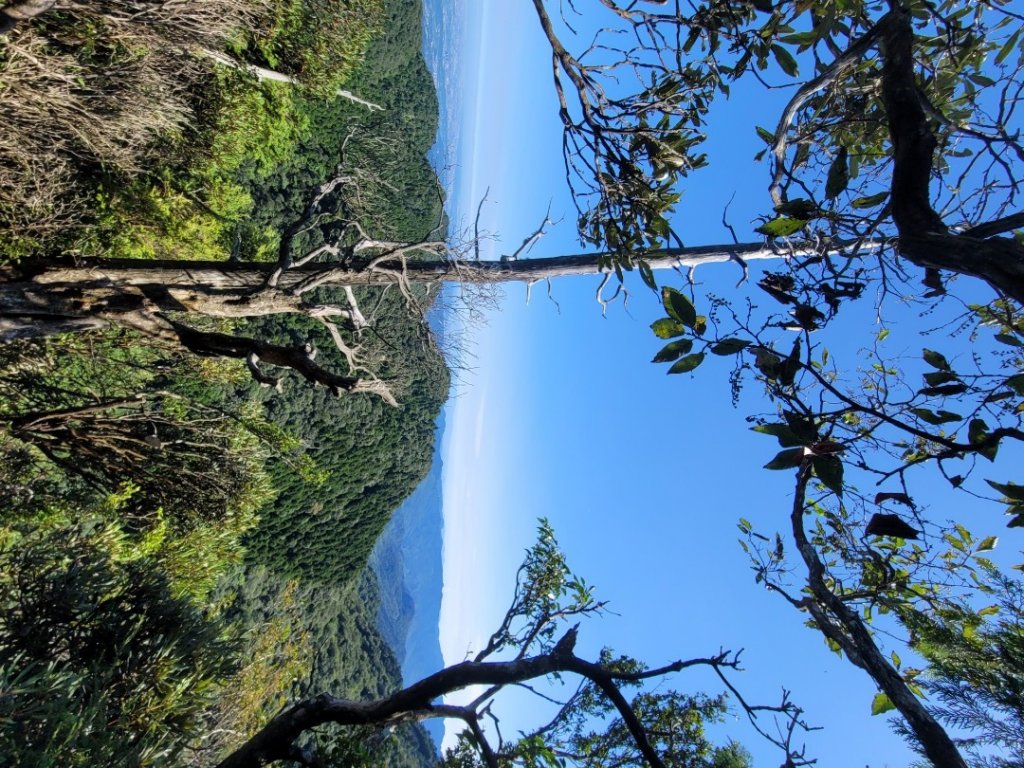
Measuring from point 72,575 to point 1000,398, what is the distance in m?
8.52

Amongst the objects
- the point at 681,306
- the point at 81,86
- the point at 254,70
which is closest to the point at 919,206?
the point at 681,306

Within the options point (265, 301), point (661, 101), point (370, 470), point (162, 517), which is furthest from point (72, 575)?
point (370, 470)

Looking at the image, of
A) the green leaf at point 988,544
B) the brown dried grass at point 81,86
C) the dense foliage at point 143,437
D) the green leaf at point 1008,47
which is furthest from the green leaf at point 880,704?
the brown dried grass at point 81,86

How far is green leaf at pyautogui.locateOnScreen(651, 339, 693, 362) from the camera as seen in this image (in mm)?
2000

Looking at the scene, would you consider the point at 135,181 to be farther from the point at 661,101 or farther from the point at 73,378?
the point at 661,101

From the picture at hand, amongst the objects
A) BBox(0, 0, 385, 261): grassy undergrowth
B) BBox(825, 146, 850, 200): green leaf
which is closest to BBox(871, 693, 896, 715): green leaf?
BBox(825, 146, 850, 200): green leaf

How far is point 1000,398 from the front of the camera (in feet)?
5.77

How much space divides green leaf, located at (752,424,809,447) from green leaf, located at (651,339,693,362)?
1.22 feet

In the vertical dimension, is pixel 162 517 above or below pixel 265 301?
above

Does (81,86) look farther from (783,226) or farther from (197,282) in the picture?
(783,226)

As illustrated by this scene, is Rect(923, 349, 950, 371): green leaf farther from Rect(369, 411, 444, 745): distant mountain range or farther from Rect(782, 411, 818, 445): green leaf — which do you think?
Rect(369, 411, 444, 745): distant mountain range

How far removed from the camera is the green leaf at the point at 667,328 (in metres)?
2.03

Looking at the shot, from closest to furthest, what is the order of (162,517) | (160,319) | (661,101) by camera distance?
1. (661,101)
2. (160,319)
3. (162,517)

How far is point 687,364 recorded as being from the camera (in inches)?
77.5
